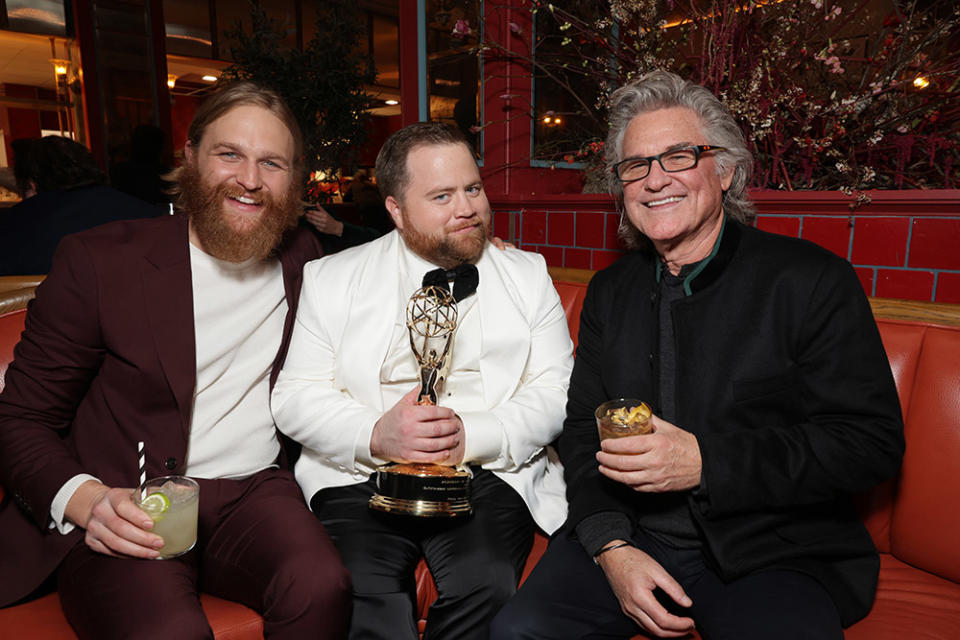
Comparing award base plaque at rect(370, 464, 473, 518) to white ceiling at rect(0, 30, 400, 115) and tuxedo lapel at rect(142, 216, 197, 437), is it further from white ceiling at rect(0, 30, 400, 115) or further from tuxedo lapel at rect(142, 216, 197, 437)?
white ceiling at rect(0, 30, 400, 115)

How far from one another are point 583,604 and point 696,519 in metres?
0.36

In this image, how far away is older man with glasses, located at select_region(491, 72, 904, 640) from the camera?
1507 mm

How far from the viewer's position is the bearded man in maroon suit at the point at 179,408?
155cm

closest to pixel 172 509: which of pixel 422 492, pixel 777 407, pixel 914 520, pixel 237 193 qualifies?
pixel 422 492

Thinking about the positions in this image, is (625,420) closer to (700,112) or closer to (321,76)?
(700,112)

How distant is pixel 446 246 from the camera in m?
2.12

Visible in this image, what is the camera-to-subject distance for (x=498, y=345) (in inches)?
82.4

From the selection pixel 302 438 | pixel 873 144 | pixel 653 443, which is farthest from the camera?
pixel 873 144

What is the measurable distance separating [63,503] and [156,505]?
0.35 m

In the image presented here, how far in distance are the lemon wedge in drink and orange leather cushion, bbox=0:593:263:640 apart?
1.11 ft

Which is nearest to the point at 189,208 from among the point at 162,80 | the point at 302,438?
the point at 302,438

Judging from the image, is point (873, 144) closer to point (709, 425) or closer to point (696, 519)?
point (709, 425)

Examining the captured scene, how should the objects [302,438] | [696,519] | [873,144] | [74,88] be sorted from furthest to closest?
[74,88]
[873,144]
[302,438]
[696,519]

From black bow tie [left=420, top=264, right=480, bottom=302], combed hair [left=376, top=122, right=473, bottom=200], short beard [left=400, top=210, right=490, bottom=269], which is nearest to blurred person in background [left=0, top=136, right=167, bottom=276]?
combed hair [left=376, top=122, right=473, bottom=200]
